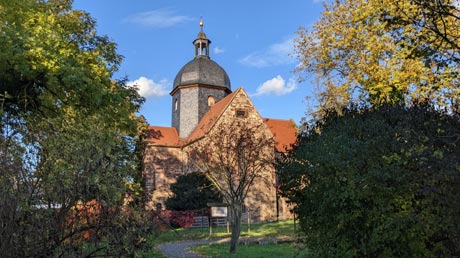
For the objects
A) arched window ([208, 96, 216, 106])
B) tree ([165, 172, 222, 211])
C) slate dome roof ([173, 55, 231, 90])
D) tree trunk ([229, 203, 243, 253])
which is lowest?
tree trunk ([229, 203, 243, 253])

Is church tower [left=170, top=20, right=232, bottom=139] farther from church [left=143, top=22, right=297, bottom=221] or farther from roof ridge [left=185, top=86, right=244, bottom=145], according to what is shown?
roof ridge [left=185, top=86, right=244, bottom=145]

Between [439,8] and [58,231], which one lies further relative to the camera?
[58,231]

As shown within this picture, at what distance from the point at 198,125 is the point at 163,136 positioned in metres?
3.43

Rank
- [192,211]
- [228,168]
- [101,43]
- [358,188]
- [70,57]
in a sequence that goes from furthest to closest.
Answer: [192,211], [101,43], [228,168], [70,57], [358,188]

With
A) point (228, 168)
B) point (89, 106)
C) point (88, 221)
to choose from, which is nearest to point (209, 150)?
point (228, 168)

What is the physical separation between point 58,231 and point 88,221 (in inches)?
15.2

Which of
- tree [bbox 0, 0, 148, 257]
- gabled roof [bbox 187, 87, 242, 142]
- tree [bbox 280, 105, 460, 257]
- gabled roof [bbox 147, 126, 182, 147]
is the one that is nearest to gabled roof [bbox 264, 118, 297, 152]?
gabled roof [bbox 187, 87, 242, 142]

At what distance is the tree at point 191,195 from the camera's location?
29.6m

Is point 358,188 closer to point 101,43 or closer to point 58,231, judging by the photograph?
point 58,231

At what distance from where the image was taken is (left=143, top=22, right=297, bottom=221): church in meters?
34.4

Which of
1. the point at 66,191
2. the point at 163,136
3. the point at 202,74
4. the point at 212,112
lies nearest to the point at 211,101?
the point at 202,74

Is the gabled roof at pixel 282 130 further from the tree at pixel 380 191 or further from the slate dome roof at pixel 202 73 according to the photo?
the tree at pixel 380 191

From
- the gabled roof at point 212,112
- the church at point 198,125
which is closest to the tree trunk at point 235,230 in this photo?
the church at point 198,125

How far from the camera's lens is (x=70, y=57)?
1397cm
